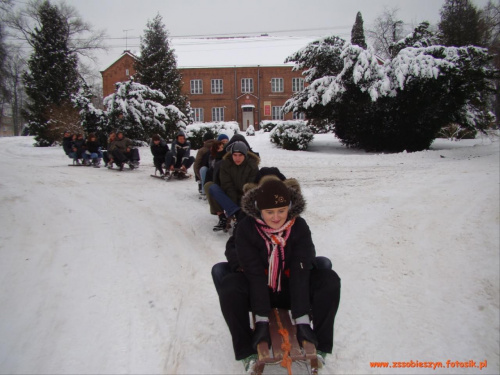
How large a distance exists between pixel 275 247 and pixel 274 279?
0.25m

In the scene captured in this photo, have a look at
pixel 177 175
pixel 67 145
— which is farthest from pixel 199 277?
pixel 67 145

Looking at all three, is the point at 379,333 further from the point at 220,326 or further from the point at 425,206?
the point at 425,206

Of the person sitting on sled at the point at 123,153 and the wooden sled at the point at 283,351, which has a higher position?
the person sitting on sled at the point at 123,153

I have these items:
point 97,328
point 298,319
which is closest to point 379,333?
point 298,319

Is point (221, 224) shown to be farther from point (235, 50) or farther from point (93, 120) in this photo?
point (235, 50)

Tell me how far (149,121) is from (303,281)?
17.8 meters

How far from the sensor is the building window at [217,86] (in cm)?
4216

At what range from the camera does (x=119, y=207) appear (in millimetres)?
7016

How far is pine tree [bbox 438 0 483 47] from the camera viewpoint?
95.3 ft

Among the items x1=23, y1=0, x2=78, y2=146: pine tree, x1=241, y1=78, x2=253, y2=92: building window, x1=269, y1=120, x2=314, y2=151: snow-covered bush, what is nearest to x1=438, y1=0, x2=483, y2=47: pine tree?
x1=269, y1=120, x2=314, y2=151: snow-covered bush

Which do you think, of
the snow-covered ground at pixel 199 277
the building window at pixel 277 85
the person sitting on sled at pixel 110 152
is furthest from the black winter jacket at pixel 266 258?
the building window at pixel 277 85

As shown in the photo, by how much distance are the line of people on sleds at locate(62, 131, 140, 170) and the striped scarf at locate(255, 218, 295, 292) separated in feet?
34.2

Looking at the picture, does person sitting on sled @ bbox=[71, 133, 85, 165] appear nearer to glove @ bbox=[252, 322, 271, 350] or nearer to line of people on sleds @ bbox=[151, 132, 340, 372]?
line of people on sleds @ bbox=[151, 132, 340, 372]

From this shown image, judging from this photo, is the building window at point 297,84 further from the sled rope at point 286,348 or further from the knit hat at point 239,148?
the sled rope at point 286,348
